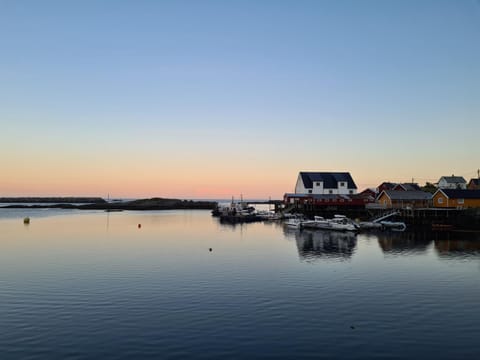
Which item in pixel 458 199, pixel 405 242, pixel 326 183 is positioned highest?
pixel 326 183

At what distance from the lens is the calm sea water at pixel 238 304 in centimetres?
1756

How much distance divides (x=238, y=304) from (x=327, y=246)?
31782 mm

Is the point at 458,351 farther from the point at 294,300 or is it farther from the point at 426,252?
the point at 426,252

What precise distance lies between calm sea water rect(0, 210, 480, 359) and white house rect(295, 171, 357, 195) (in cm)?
6473

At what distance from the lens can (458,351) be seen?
17344mm

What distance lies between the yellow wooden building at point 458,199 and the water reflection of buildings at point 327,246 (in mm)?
27656

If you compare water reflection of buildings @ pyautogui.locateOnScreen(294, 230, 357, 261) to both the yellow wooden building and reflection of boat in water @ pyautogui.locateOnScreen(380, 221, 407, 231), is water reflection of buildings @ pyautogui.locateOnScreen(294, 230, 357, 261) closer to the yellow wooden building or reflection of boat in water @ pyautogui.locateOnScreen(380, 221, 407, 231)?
reflection of boat in water @ pyautogui.locateOnScreen(380, 221, 407, 231)

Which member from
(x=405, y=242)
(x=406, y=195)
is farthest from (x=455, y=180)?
(x=405, y=242)

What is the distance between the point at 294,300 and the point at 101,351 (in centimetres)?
1282

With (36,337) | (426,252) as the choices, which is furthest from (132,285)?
(426,252)

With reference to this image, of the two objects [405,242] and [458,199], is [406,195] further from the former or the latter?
[405,242]

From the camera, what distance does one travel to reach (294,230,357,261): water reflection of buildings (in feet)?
146

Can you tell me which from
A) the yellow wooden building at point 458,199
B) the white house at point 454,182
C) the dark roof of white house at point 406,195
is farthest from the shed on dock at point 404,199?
the white house at point 454,182

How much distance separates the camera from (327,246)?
53.6 metres
